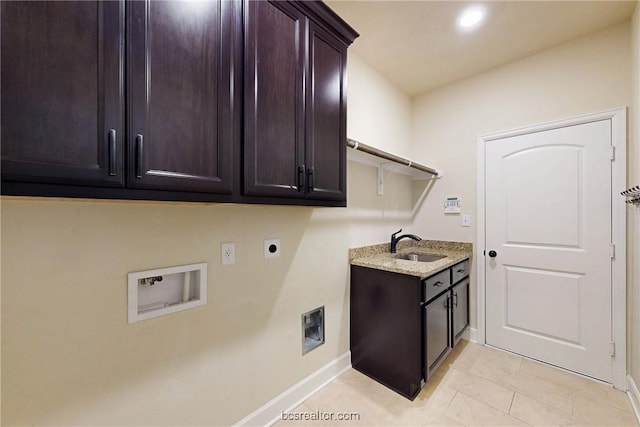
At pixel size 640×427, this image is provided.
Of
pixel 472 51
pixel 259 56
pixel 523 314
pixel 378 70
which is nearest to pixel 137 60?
pixel 259 56

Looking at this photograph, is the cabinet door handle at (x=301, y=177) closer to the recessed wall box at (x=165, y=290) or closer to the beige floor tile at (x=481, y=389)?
the recessed wall box at (x=165, y=290)

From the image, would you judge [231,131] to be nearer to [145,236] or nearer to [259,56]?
[259,56]

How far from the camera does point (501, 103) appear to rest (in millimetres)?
2406

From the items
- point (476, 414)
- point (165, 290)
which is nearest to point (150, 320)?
point (165, 290)

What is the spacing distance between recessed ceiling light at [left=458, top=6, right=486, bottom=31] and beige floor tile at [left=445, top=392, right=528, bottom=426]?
2.71 meters

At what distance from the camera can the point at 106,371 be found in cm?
102

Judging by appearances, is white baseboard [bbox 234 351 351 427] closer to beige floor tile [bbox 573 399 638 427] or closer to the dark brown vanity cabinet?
the dark brown vanity cabinet

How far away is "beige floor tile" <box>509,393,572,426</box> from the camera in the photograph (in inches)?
61.1

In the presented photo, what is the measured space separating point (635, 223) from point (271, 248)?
2492 millimetres

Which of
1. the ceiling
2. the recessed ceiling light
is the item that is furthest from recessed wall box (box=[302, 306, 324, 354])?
the recessed ceiling light

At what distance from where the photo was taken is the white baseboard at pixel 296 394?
150 centimetres

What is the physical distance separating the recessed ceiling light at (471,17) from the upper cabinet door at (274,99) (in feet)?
4.11

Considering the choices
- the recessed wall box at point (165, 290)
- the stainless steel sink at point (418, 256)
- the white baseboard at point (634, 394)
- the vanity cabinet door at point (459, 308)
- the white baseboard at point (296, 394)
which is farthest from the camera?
the stainless steel sink at point (418, 256)

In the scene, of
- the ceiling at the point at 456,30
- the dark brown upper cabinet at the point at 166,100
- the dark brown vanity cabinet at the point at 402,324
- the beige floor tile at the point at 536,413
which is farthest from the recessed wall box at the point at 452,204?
the dark brown upper cabinet at the point at 166,100
